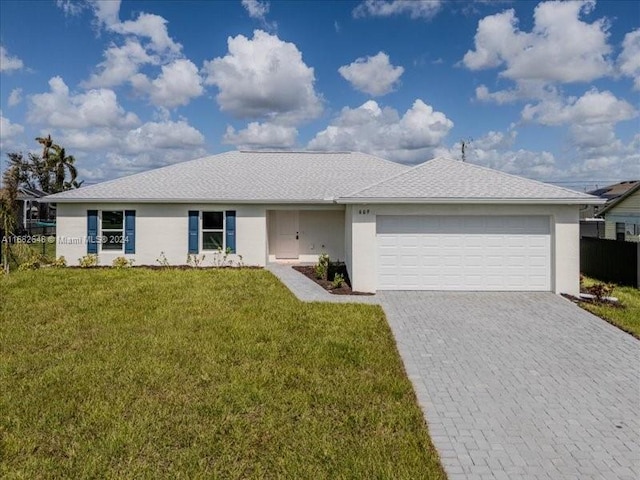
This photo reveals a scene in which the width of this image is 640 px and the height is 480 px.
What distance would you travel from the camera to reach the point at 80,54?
15781 millimetres

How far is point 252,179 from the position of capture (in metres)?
19.2

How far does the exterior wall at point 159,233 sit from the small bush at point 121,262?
198mm

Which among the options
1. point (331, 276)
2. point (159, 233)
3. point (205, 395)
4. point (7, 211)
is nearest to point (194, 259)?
point (159, 233)

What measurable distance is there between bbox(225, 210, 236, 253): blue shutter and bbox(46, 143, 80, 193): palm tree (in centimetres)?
3130

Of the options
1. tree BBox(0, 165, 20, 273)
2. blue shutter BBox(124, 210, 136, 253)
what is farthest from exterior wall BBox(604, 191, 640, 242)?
tree BBox(0, 165, 20, 273)

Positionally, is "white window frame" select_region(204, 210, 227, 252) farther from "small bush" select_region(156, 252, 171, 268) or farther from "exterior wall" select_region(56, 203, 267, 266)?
"small bush" select_region(156, 252, 171, 268)

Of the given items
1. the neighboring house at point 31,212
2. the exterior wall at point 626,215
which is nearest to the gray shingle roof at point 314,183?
the exterior wall at point 626,215

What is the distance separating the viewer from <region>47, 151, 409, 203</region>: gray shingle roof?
17.0 meters

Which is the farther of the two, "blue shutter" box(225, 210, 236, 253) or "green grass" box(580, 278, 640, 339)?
"blue shutter" box(225, 210, 236, 253)

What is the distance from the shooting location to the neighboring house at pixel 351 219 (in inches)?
489

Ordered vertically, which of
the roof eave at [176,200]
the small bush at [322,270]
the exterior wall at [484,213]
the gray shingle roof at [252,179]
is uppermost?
the gray shingle roof at [252,179]

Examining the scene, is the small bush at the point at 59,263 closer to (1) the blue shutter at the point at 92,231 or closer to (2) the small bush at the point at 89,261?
(2) the small bush at the point at 89,261

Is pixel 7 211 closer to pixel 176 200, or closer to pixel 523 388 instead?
pixel 176 200

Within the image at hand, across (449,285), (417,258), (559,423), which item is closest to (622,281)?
(449,285)
